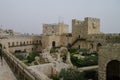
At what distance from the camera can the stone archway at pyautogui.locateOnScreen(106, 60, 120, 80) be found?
14.8 m

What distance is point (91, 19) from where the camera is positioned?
3369cm

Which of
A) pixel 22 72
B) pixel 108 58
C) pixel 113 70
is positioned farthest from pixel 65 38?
pixel 22 72

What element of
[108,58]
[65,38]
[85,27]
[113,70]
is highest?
[85,27]

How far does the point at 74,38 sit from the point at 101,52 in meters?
22.7

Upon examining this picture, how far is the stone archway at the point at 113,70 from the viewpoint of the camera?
14805 mm

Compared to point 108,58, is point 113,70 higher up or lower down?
lower down

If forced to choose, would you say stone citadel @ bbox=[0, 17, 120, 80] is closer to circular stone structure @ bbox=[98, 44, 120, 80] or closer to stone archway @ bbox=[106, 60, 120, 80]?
stone archway @ bbox=[106, 60, 120, 80]

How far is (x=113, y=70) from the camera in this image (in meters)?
15.2

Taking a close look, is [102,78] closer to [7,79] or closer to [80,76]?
[80,76]

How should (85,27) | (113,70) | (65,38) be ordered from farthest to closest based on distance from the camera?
(65,38) < (85,27) < (113,70)

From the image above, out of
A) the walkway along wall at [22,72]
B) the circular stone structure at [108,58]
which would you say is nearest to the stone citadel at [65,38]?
the circular stone structure at [108,58]

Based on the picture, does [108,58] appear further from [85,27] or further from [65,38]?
[65,38]

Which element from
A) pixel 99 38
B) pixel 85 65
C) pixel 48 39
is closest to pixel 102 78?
pixel 85 65

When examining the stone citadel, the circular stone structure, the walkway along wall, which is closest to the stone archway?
the circular stone structure
